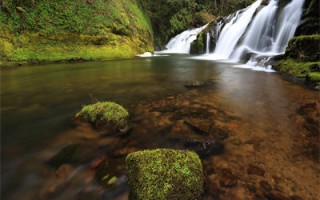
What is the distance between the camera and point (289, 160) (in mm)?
2566

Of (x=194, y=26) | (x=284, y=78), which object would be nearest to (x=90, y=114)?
(x=284, y=78)

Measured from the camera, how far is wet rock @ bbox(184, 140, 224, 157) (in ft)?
9.11

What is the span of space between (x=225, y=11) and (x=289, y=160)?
3956cm

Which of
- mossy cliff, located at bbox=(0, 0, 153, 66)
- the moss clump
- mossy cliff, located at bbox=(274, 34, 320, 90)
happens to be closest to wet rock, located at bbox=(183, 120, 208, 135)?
mossy cliff, located at bbox=(274, 34, 320, 90)

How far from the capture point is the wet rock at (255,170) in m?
2.35

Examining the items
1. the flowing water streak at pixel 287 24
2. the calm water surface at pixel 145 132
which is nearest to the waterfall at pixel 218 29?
the flowing water streak at pixel 287 24

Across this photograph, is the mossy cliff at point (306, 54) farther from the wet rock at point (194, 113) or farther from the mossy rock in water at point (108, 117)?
the mossy rock in water at point (108, 117)

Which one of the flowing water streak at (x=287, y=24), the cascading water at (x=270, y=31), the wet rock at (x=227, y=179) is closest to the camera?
the wet rock at (x=227, y=179)

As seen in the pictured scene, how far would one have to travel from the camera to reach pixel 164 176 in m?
1.88

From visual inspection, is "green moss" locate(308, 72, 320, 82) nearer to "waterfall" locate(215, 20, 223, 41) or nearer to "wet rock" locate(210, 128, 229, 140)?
"wet rock" locate(210, 128, 229, 140)

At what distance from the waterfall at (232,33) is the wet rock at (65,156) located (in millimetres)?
15192

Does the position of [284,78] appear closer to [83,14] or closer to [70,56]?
[70,56]

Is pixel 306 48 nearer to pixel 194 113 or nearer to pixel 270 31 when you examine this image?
pixel 270 31

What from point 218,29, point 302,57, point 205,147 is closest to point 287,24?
point 302,57
